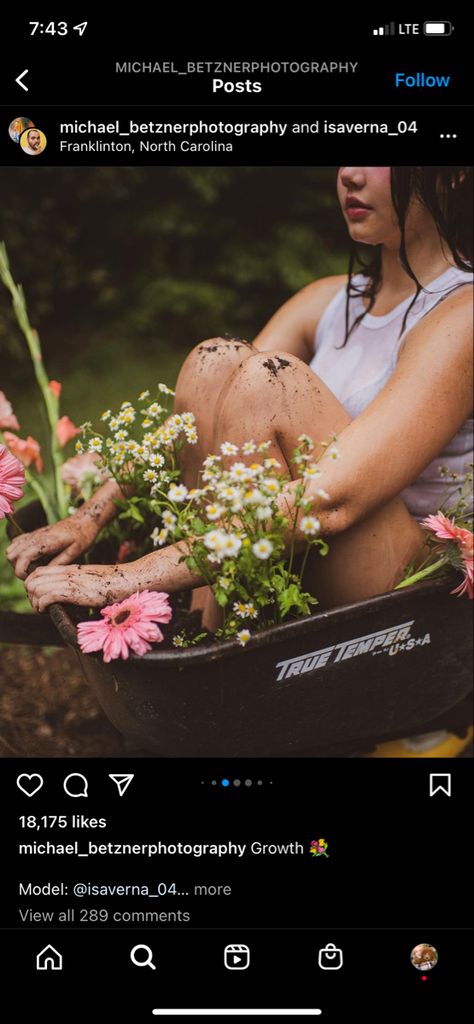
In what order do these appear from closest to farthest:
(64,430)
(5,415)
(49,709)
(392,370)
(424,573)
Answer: (424,573), (392,370), (5,415), (64,430), (49,709)

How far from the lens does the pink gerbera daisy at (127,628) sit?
1.05 meters

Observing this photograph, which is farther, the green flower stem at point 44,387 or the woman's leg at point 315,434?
the green flower stem at point 44,387

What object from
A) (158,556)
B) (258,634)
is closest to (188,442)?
(158,556)

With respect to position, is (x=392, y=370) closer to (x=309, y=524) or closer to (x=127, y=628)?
(x=309, y=524)

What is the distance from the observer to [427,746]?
1.46 metres

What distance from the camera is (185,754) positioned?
3.94 feet
